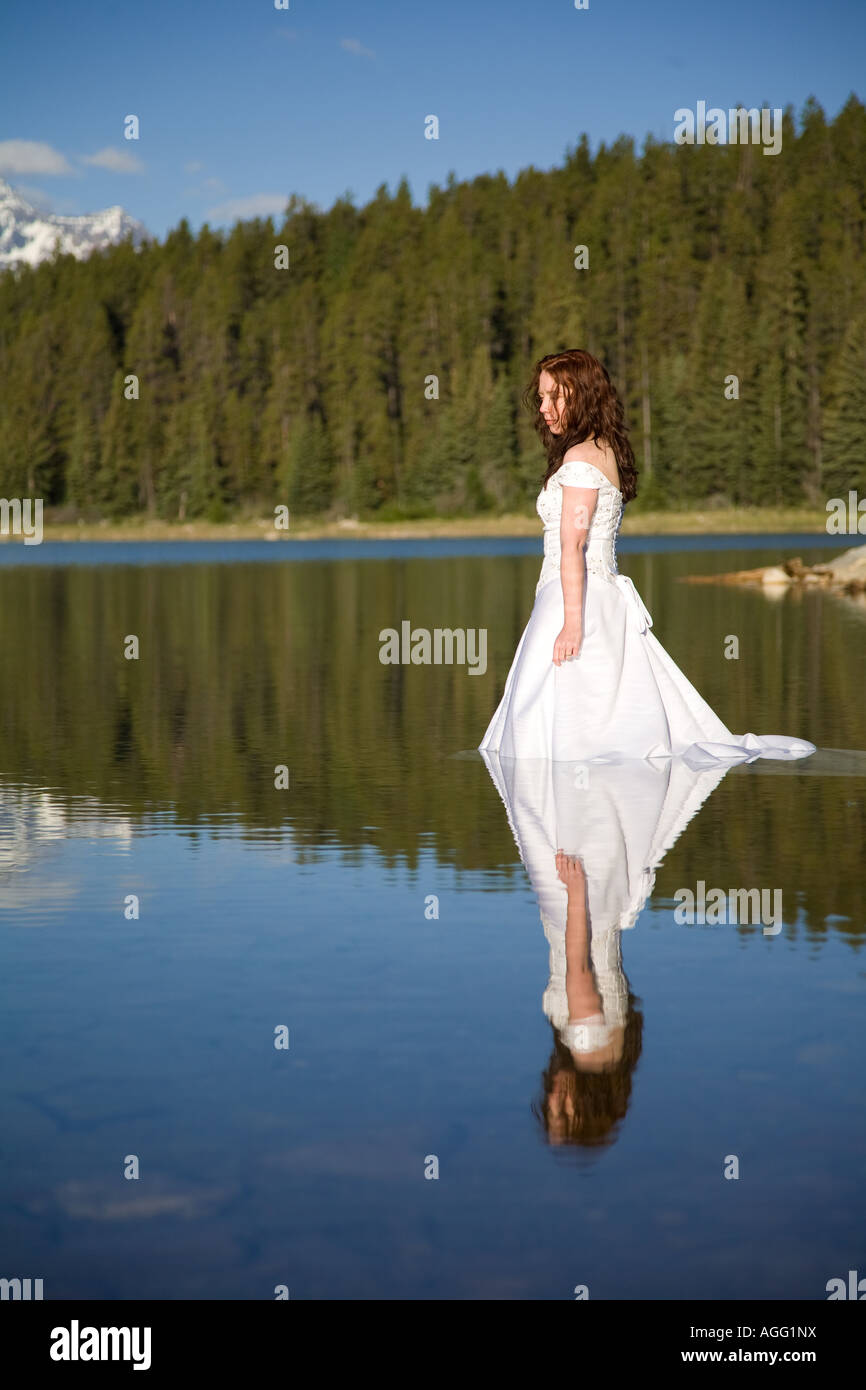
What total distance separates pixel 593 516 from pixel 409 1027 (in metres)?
6.40

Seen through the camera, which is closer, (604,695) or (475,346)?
(604,695)

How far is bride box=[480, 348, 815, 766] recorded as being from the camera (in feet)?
36.5

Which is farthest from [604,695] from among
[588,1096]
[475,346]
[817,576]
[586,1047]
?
[475,346]

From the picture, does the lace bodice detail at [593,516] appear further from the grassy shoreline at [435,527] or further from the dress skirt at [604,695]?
the grassy shoreline at [435,527]

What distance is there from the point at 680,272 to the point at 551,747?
397ft

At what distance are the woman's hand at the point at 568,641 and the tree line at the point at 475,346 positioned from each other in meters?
97.9

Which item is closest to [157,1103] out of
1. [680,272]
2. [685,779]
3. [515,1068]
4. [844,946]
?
[515,1068]

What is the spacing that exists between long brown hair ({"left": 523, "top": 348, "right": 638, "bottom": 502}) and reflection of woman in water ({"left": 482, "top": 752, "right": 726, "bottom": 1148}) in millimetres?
1720

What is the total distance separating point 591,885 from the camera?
7570 millimetres

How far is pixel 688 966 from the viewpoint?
245 inches

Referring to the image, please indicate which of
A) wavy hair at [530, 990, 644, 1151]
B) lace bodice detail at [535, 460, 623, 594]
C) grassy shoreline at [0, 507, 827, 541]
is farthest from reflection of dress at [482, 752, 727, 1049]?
grassy shoreline at [0, 507, 827, 541]

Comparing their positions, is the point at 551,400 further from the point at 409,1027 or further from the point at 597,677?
the point at 409,1027

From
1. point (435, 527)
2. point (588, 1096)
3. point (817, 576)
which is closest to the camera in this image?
point (588, 1096)
